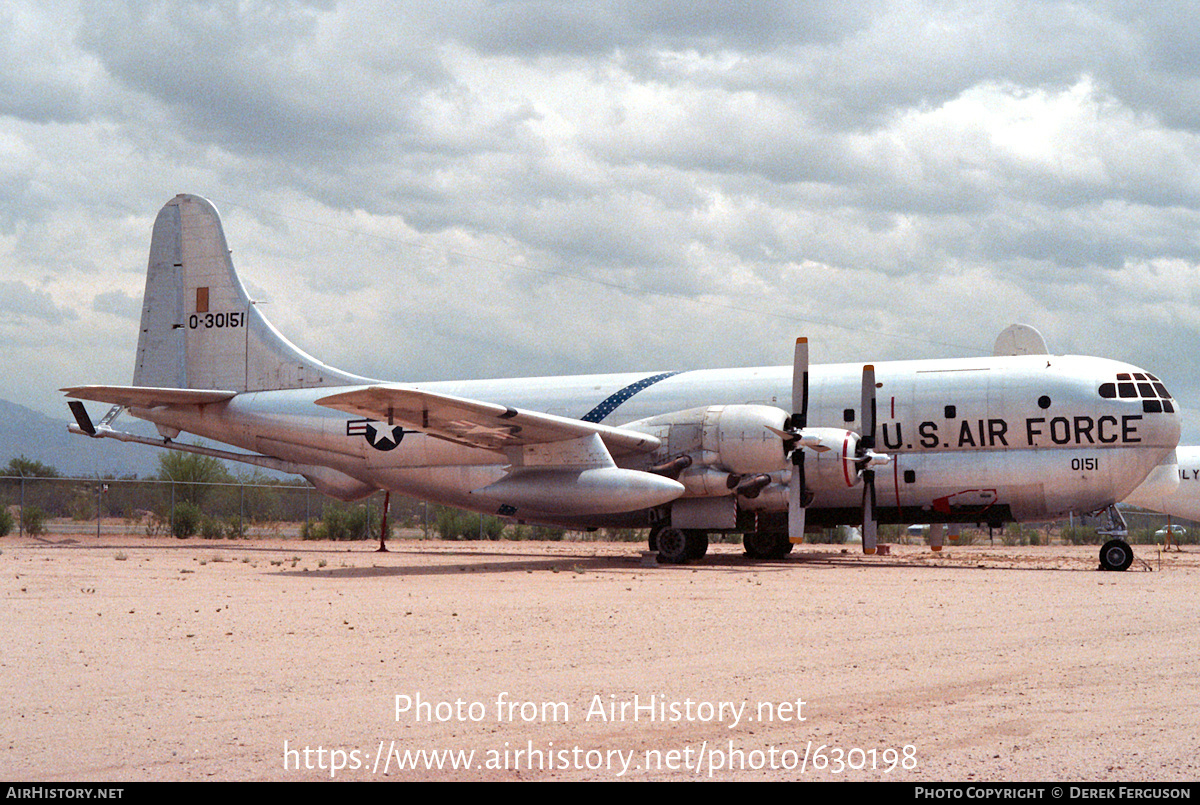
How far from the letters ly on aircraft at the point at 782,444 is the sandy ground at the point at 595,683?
5559 mm

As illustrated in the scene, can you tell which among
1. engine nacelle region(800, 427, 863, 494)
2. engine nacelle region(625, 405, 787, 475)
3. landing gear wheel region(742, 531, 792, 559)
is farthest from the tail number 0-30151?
engine nacelle region(800, 427, 863, 494)

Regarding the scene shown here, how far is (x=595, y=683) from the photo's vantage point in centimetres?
798

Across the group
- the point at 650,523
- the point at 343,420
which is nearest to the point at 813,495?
the point at 650,523

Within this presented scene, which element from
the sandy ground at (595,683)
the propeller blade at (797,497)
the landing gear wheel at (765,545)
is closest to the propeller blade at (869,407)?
the propeller blade at (797,497)

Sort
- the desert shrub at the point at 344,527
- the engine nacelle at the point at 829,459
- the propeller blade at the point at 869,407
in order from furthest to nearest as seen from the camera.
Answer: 1. the desert shrub at the point at 344,527
2. the propeller blade at the point at 869,407
3. the engine nacelle at the point at 829,459

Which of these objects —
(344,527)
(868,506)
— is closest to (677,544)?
(868,506)

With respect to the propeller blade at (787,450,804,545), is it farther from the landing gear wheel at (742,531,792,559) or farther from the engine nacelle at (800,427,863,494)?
the landing gear wheel at (742,531,792,559)

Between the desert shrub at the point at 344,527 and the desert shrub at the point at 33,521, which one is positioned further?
the desert shrub at the point at 344,527

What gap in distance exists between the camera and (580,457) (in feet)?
69.9

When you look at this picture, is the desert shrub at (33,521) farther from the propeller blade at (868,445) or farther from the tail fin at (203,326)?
the propeller blade at (868,445)

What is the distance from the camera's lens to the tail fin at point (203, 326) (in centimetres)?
2795

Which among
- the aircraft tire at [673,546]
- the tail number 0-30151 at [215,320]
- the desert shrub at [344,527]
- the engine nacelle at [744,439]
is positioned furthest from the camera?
the desert shrub at [344,527]

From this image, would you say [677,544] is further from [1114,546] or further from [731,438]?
[1114,546]

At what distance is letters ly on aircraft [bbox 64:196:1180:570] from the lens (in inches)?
819
